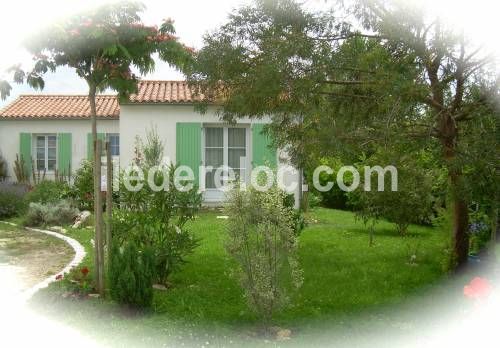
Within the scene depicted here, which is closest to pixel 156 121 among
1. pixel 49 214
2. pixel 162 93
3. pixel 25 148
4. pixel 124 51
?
pixel 162 93

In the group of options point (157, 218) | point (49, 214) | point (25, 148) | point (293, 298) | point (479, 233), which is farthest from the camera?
point (25, 148)

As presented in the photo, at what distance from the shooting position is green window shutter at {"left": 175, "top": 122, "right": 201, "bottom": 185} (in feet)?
53.0

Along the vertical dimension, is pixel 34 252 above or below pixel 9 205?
below

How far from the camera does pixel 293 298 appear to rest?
657cm

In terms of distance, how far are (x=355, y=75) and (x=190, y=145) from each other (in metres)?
9.61

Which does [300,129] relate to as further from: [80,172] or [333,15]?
[80,172]

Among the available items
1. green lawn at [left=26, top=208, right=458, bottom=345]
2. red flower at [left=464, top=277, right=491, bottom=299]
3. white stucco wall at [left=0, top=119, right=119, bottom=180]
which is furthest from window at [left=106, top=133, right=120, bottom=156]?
red flower at [left=464, top=277, right=491, bottom=299]

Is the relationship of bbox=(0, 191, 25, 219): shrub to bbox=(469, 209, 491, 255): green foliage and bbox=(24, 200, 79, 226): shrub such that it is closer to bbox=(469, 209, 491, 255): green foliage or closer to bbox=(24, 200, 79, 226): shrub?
bbox=(24, 200, 79, 226): shrub

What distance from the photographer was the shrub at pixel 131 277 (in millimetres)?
5688

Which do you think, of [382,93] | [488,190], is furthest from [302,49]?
[488,190]

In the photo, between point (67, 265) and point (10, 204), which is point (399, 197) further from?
point (10, 204)

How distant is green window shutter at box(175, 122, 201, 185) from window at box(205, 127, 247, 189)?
0.38 m

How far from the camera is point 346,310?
20.1 feet

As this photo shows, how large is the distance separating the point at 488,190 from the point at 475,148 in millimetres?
728
